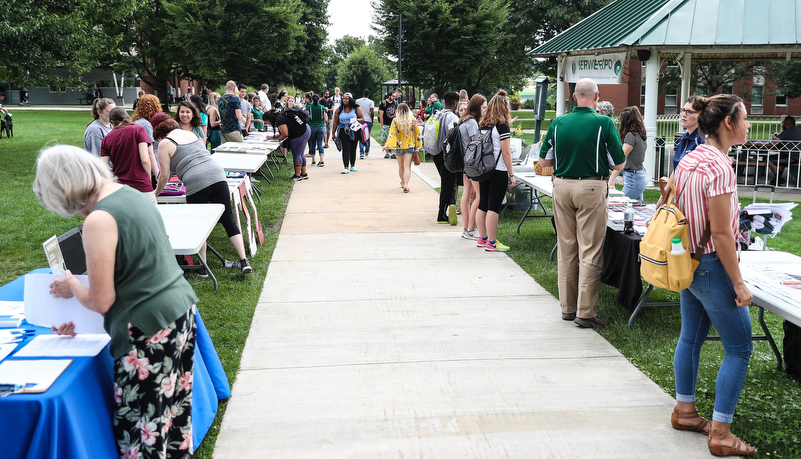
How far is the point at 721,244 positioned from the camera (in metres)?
3.36

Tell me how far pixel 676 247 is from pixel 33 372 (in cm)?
305

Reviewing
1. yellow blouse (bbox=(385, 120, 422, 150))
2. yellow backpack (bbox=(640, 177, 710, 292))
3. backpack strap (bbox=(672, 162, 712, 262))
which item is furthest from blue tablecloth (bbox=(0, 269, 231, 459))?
yellow blouse (bbox=(385, 120, 422, 150))

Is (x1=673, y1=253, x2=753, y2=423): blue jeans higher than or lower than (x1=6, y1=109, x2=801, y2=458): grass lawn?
higher

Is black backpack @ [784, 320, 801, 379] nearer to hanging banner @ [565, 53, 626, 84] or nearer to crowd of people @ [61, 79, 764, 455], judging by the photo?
crowd of people @ [61, 79, 764, 455]

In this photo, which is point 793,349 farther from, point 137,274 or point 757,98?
point 757,98

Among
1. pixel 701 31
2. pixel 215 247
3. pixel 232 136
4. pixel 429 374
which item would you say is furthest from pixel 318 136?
pixel 429 374

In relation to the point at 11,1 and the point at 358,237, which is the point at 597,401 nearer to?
the point at 358,237

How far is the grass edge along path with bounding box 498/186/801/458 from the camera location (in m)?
3.87

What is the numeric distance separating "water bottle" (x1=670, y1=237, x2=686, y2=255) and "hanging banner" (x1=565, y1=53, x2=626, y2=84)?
10200 millimetres

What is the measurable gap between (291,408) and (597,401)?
6.34 ft

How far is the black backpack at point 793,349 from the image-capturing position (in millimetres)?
4586

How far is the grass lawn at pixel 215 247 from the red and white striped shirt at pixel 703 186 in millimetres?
A: 2844

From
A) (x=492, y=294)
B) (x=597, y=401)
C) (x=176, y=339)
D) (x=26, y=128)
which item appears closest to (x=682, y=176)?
(x=597, y=401)

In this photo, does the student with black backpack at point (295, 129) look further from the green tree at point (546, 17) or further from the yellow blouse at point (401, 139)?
the green tree at point (546, 17)
